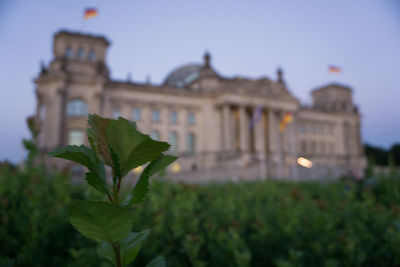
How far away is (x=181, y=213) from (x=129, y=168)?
126 inches

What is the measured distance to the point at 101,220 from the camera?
0.67 metres

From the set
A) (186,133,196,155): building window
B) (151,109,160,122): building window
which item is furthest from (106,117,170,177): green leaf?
(186,133,196,155): building window

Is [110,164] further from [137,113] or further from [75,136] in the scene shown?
[137,113]

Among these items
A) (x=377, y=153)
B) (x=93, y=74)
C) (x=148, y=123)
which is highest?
(x=93, y=74)

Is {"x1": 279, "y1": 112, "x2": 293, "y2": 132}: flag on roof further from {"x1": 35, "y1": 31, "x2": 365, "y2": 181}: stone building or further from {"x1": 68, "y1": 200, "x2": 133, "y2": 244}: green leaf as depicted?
{"x1": 68, "y1": 200, "x2": 133, "y2": 244}: green leaf

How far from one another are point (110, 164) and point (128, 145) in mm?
66

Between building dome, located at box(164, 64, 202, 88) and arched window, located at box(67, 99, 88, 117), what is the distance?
56.2ft

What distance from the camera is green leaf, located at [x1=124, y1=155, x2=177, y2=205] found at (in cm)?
70

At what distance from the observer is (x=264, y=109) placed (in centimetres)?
3950

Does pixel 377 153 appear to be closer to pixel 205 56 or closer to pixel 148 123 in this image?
pixel 205 56

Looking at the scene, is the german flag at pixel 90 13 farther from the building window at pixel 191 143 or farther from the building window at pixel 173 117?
the building window at pixel 191 143

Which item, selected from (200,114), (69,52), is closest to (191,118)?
(200,114)

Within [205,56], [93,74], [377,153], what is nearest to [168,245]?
[93,74]

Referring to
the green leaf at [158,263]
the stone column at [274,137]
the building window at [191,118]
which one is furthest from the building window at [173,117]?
the green leaf at [158,263]
